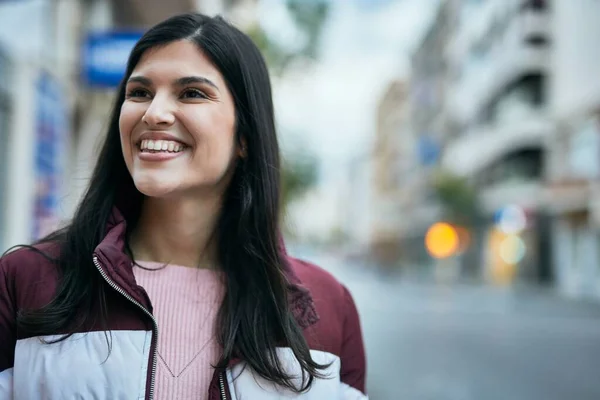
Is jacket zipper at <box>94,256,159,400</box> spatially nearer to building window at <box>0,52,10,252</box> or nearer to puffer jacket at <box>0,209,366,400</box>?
puffer jacket at <box>0,209,366,400</box>

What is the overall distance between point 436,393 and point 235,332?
6.71 meters

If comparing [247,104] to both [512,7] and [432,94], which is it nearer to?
[512,7]

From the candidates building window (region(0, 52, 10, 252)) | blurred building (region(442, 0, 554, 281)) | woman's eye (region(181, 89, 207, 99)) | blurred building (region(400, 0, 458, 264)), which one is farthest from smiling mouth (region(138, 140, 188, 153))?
blurred building (region(400, 0, 458, 264))

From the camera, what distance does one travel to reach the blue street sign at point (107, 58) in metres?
6.91

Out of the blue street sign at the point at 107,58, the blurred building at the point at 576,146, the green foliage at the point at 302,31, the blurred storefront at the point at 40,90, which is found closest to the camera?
the blue street sign at the point at 107,58

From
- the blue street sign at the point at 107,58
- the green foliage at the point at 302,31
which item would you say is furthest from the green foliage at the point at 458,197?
the blue street sign at the point at 107,58

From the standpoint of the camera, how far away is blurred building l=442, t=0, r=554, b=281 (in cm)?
3262

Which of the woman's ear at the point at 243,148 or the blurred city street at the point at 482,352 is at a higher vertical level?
the woman's ear at the point at 243,148

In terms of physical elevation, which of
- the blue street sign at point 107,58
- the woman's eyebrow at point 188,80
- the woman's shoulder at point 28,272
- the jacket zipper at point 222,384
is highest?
the blue street sign at point 107,58

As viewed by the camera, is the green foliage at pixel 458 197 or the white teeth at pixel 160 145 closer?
the white teeth at pixel 160 145

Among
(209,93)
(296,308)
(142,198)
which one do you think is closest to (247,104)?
(209,93)

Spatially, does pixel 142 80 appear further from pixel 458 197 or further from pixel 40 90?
pixel 458 197

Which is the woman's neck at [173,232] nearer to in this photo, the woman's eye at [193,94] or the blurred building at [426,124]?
the woman's eye at [193,94]

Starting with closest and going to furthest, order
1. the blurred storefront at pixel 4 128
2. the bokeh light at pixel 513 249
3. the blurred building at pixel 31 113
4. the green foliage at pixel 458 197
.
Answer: the blurred storefront at pixel 4 128 < the blurred building at pixel 31 113 < the bokeh light at pixel 513 249 < the green foliage at pixel 458 197
